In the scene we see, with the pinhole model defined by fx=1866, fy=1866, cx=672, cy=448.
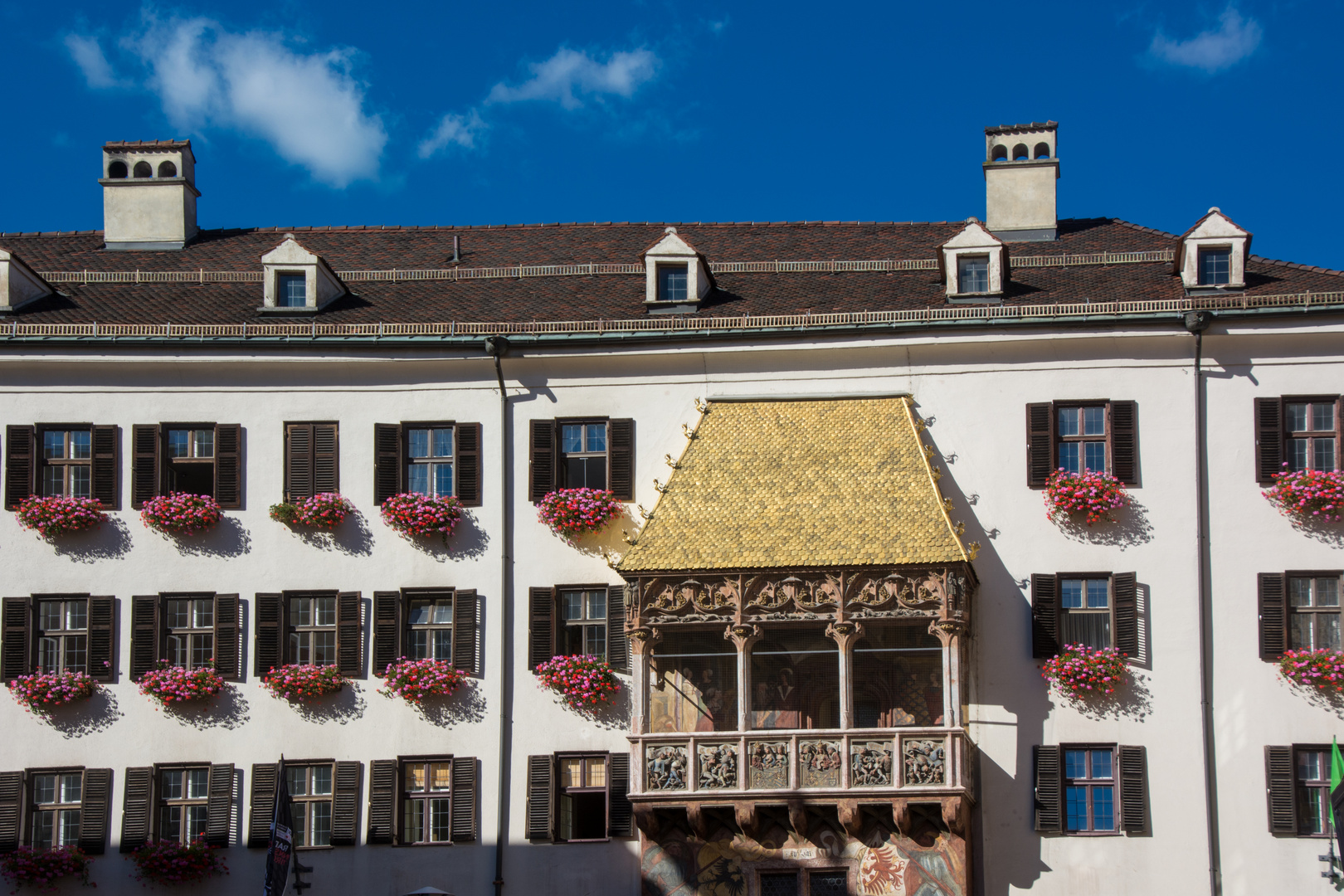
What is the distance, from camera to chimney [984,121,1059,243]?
35000 millimetres

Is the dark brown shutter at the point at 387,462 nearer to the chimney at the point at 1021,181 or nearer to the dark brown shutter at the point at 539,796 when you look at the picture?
the dark brown shutter at the point at 539,796

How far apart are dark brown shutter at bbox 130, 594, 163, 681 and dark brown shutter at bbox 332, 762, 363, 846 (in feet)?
11.2

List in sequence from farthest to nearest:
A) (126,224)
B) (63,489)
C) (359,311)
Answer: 1. (126,224)
2. (359,311)
3. (63,489)

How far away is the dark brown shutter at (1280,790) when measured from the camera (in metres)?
26.6

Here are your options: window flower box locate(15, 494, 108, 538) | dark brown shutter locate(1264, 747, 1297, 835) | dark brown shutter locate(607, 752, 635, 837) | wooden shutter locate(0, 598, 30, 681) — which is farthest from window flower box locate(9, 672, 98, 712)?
A: dark brown shutter locate(1264, 747, 1297, 835)

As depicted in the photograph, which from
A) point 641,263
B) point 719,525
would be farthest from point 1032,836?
point 641,263

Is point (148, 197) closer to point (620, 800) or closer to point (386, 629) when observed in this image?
point (386, 629)

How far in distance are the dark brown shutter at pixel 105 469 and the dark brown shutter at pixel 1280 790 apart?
17928 millimetres

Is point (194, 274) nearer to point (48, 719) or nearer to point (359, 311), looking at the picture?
point (359, 311)

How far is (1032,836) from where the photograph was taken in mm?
27109

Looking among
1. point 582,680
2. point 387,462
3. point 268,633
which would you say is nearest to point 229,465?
point 387,462

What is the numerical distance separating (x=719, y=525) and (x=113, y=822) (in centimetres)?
1020

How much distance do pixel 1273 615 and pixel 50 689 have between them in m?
18.3

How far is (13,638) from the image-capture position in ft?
94.3
